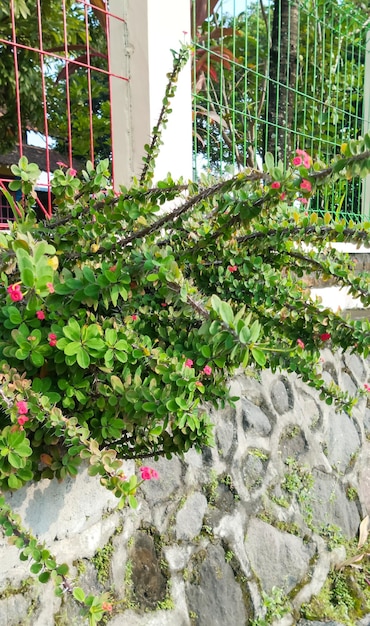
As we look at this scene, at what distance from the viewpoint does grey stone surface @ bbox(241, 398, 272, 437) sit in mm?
2583

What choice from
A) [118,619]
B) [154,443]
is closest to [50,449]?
[154,443]

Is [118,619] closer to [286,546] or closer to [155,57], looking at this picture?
[286,546]

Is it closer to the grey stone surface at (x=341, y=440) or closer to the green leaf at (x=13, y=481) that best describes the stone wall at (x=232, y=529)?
the grey stone surface at (x=341, y=440)

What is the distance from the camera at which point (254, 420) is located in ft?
8.61

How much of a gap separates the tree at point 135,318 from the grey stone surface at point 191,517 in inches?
25.7

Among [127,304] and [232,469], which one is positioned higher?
[127,304]

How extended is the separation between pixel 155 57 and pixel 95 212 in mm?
1256

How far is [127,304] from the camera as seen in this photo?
4.41 ft

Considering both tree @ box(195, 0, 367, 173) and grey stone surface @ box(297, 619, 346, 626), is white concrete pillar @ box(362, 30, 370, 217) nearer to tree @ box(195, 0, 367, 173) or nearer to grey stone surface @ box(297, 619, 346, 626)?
tree @ box(195, 0, 367, 173)

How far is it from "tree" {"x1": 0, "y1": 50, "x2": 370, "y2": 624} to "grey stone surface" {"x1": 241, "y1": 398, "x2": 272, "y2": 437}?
3.34 feet

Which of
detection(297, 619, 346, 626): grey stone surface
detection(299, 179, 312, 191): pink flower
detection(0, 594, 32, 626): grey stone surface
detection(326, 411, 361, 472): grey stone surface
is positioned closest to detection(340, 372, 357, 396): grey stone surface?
detection(326, 411, 361, 472): grey stone surface

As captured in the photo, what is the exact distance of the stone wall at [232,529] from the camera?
1567 millimetres

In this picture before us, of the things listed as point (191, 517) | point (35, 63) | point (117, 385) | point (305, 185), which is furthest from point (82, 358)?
point (35, 63)

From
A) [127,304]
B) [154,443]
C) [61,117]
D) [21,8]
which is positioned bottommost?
[154,443]
